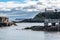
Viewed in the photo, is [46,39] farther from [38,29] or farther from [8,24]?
[8,24]

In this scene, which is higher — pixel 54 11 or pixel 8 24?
pixel 54 11

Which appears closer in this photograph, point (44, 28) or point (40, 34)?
point (40, 34)

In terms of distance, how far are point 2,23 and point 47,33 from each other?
5776 cm

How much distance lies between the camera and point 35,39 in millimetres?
61094

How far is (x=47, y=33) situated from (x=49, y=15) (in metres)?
15.3

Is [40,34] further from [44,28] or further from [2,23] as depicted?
[2,23]

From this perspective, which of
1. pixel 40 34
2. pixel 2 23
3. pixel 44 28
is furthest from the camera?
pixel 2 23

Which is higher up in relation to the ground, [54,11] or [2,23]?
[54,11]

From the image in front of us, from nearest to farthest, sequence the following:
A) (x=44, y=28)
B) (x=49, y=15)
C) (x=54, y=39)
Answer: (x=54, y=39), (x=44, y=28), (x=49, y=15)

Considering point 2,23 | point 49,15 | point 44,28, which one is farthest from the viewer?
point 2,23

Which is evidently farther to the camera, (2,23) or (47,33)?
(2,23)

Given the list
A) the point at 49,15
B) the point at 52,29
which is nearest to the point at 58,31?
the point at 52,29

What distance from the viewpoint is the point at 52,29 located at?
76.8 metres

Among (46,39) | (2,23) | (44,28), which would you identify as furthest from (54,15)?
(2,23)
